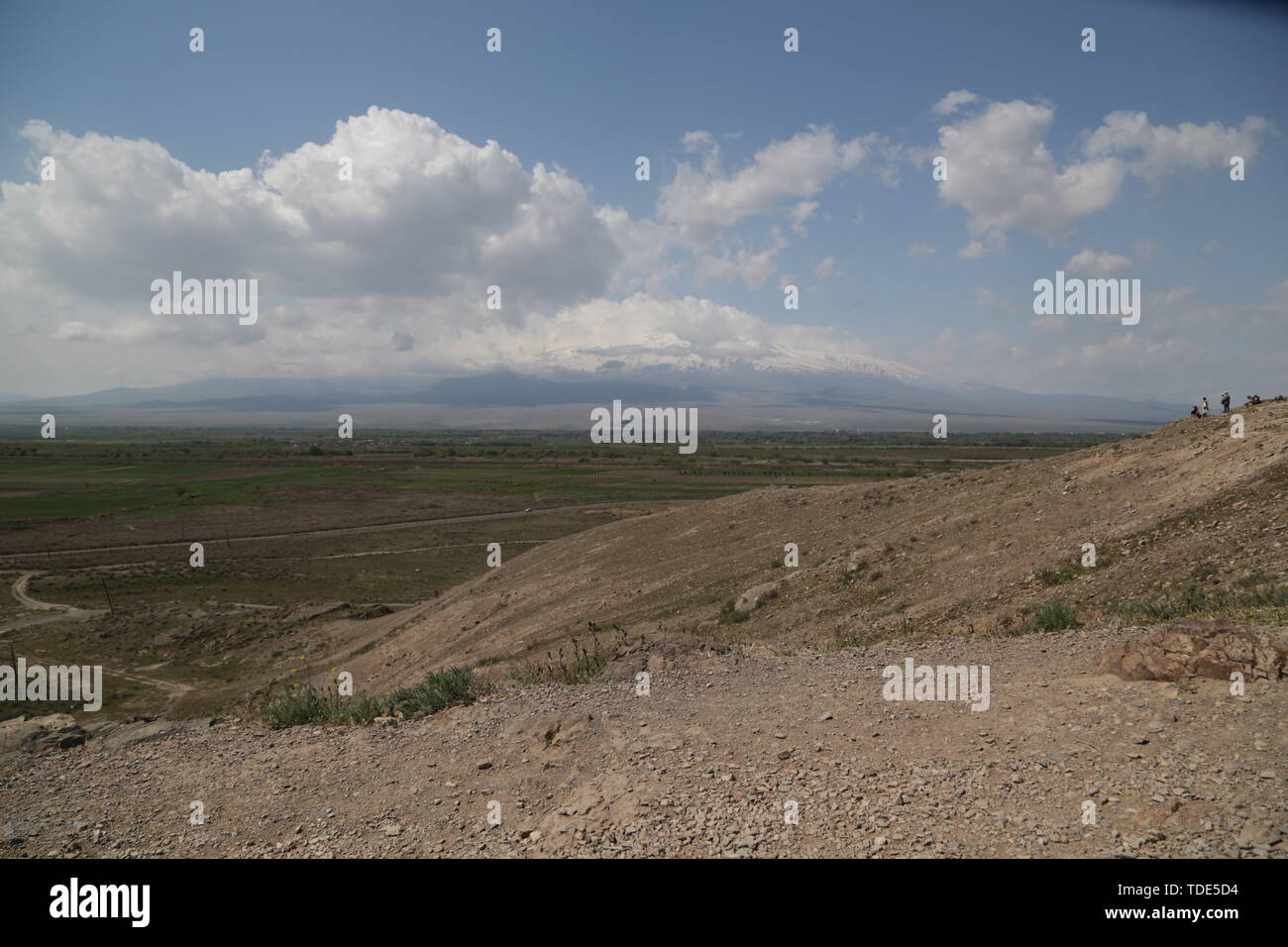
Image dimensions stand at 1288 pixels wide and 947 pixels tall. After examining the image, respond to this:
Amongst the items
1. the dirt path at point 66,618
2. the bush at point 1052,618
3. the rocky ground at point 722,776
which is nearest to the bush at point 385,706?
the rocky ground at point 722,776

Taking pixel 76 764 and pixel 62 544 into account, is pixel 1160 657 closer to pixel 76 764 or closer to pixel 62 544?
pixel 76 764

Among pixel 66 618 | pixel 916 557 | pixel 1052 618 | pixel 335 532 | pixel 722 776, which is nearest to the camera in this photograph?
pixel 722 776

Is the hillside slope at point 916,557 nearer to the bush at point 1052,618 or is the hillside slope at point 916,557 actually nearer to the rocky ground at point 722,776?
the bush at point 1052,618

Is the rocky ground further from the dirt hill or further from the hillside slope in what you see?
the hillside slope

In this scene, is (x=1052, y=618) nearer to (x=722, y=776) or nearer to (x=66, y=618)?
(x=722, y=776)

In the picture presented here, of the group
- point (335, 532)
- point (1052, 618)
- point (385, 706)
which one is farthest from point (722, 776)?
point (335, 532)

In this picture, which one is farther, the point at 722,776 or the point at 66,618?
the point at 66,618

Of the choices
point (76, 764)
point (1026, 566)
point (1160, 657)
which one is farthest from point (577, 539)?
point (1160, 657)

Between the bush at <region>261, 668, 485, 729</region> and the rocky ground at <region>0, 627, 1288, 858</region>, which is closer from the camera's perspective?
the rocky ground at <region>0, 627, 1288, 858</region>

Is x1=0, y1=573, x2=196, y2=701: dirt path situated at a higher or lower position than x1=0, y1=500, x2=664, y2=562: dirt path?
lower

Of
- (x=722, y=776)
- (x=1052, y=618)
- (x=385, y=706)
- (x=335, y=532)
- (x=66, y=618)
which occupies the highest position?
(x=1052, y=618)

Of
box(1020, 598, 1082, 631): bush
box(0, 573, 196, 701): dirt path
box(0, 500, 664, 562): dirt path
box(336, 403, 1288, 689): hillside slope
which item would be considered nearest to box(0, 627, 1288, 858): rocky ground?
box(1020, 598, 1082, 631): bush

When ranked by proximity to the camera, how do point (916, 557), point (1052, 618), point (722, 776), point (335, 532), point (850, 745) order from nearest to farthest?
point (722, 776), point (850, 745), point (1052, 618), point (916, 557), point (335, 532)
